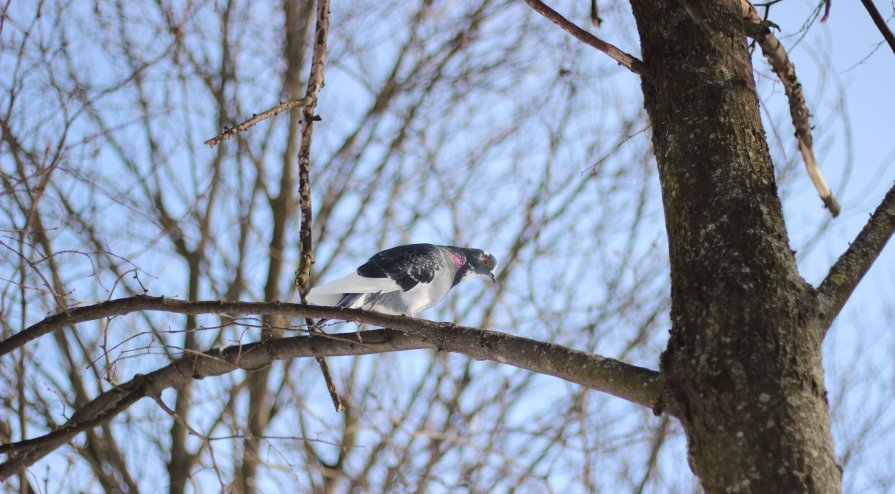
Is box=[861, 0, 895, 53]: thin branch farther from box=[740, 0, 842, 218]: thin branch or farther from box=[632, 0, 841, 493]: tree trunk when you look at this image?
box=[740, 0, 842, 218]: thin branch

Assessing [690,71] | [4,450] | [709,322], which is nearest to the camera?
[709,322]

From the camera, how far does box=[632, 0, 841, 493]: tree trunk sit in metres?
1.29

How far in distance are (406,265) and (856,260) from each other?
1.86 meters

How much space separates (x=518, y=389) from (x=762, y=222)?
528 cm

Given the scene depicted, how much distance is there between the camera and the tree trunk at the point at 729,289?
129cm

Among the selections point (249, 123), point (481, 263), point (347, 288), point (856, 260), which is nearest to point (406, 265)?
point (347, 288)

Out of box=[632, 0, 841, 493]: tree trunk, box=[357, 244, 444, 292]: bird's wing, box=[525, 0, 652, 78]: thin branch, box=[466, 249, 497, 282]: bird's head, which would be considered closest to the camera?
box=[632, 0, 841, 493]: tree trunk

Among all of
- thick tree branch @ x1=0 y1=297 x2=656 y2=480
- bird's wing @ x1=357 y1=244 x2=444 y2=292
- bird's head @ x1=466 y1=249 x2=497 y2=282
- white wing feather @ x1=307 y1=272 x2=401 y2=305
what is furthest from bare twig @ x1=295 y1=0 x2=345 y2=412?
bird's head @ x1=466 y1=249 x2=497 y2=282

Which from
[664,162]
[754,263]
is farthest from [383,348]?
[754,263]

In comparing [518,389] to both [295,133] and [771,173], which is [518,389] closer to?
[295,133]

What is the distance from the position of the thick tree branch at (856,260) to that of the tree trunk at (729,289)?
6 centimetres

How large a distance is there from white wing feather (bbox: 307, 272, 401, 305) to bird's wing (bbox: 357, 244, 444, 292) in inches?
1.0

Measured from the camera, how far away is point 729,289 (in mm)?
1441

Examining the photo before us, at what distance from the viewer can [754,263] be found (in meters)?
1.47
